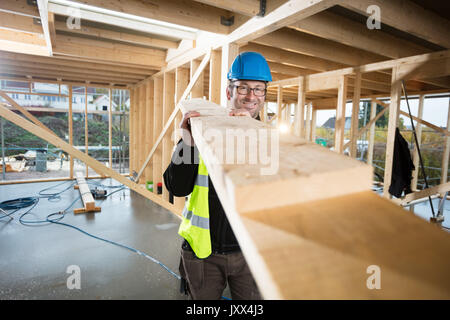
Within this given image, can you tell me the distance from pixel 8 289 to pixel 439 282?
163 inches

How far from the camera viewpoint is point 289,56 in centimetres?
443

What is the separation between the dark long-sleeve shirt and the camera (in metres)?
1.69

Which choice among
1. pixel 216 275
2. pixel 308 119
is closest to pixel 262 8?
pixel 216 275

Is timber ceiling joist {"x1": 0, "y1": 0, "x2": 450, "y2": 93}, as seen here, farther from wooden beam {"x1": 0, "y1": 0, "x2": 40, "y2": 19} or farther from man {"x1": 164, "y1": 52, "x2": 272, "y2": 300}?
man {"x1": 164, "y1": 52, "x2": 272, "y2": 300}

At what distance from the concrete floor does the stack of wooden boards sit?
2876mm

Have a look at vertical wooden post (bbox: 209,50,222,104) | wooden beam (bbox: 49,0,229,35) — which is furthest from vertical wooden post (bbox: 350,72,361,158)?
wooden beam (bbox: 49,0,229,35)

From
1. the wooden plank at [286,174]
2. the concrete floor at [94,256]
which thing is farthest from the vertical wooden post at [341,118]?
the wooden plank at [286,174]

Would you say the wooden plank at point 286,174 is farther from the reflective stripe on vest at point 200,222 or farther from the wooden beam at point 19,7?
the wooden beam at point 19,7

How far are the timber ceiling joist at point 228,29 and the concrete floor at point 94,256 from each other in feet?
10.1

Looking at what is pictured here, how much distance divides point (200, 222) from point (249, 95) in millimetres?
945

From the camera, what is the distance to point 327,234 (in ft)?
1.79
